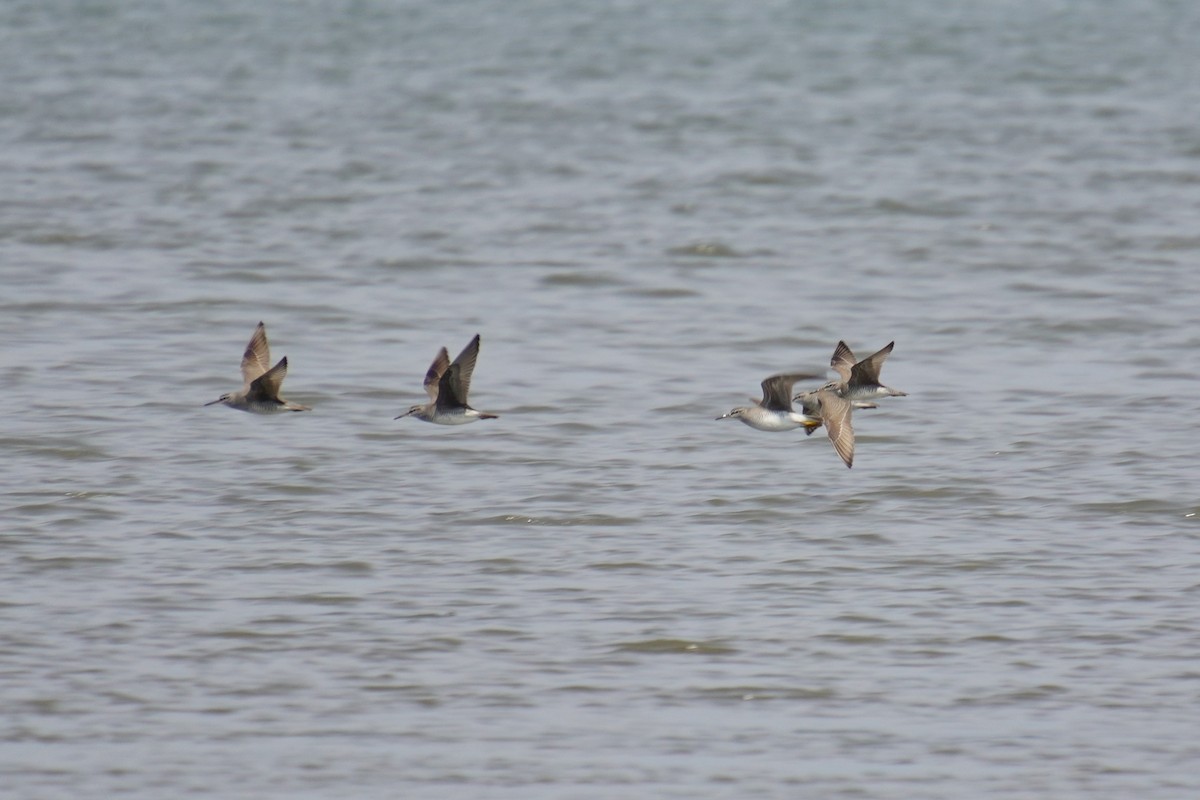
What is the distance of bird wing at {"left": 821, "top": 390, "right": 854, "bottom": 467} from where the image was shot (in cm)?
1244

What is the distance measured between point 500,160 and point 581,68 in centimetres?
1264

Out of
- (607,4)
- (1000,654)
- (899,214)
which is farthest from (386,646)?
(607,4)

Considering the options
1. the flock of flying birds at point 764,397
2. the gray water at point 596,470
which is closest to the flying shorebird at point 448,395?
the flock of flying birds at point 764,397

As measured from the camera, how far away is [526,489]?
13234 millimetres

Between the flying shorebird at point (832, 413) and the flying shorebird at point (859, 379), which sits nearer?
the flying shorebird at point (832, 413)

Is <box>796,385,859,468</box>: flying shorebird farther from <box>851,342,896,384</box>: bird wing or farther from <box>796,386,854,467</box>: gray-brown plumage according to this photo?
<box>851,342,896,384</box>: bird wing

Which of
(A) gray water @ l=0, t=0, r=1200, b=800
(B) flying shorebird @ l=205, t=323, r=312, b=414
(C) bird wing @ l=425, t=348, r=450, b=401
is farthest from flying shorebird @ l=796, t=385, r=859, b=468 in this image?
(B) flying shorebird @ l=205, t=323, r=312, b=414

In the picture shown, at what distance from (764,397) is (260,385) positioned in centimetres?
308

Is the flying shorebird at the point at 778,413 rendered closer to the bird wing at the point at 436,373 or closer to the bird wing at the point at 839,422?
the bird wing at the point at 839,422

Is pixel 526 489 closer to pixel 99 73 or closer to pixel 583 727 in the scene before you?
pixel 583 727

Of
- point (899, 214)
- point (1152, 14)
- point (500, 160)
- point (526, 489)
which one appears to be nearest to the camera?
point (526, 489)

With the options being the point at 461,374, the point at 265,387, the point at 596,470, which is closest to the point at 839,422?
the point at 596,470

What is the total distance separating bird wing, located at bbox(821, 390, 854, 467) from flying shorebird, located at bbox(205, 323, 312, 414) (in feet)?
10.3

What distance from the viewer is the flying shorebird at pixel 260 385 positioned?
505 inches
